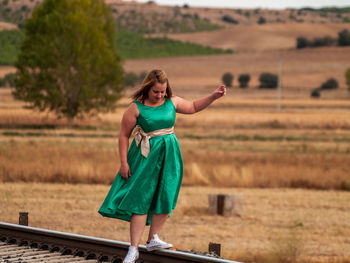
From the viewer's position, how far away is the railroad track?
24.1 feet

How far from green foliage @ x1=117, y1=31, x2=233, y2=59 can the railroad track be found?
166 metres

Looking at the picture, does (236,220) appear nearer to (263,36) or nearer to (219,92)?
(219,92)

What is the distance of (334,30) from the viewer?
597 ft

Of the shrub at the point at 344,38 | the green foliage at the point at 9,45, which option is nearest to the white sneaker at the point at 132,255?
the green foliage at the point at 9,45

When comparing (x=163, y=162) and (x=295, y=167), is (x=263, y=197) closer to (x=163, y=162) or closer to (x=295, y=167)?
(x=295, y=167)

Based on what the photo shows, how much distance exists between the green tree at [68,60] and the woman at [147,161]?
156ft

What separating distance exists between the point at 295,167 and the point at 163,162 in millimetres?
16213

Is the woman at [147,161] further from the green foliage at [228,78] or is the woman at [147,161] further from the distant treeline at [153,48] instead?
the distant treeline at [153,48]

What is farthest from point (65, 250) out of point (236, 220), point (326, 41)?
point (326, 41)

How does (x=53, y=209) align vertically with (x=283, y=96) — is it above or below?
below

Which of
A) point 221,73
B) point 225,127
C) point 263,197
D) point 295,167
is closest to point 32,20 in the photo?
point 225,127

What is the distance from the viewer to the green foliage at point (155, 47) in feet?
584

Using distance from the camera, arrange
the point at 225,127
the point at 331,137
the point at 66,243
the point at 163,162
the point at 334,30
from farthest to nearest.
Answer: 1. the point at 334,30
2. the point at 225,127
3. the point at 331,137
4. the point at 66,243
5. the point at 163,162

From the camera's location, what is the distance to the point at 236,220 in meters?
14.9
